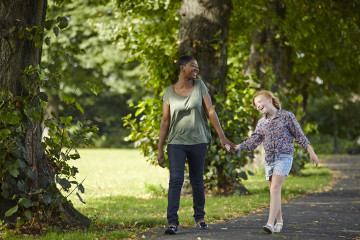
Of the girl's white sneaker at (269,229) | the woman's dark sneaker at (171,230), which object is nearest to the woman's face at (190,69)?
the woman's dark sneaker at (171,230)

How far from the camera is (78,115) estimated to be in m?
5.92

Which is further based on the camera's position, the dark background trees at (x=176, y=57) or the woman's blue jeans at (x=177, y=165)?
the woman's blue jeans at (x=177, y=165)

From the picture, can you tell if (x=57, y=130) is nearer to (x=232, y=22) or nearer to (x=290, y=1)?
(x=290, y=1)

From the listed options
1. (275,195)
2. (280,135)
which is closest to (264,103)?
(280,135)

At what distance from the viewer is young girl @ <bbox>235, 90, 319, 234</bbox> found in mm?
6055

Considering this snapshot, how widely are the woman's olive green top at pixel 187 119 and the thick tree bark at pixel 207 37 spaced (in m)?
4.45

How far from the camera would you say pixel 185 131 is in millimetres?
6004

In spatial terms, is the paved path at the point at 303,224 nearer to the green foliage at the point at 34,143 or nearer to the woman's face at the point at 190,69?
the green foliage at the point at 34,143

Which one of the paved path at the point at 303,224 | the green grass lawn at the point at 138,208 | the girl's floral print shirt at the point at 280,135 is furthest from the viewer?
the green grass lawn at the point at 138,208

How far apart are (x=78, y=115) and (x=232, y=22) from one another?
12.4m

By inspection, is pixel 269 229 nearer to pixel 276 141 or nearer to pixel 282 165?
pixel 282 165

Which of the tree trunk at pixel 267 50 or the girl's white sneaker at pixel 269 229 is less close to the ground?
the tree trunk at pixel 267 50

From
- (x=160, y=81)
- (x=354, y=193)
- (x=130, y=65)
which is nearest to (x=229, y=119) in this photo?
(x=160, y=81)

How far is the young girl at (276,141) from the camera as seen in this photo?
6.05 meters
